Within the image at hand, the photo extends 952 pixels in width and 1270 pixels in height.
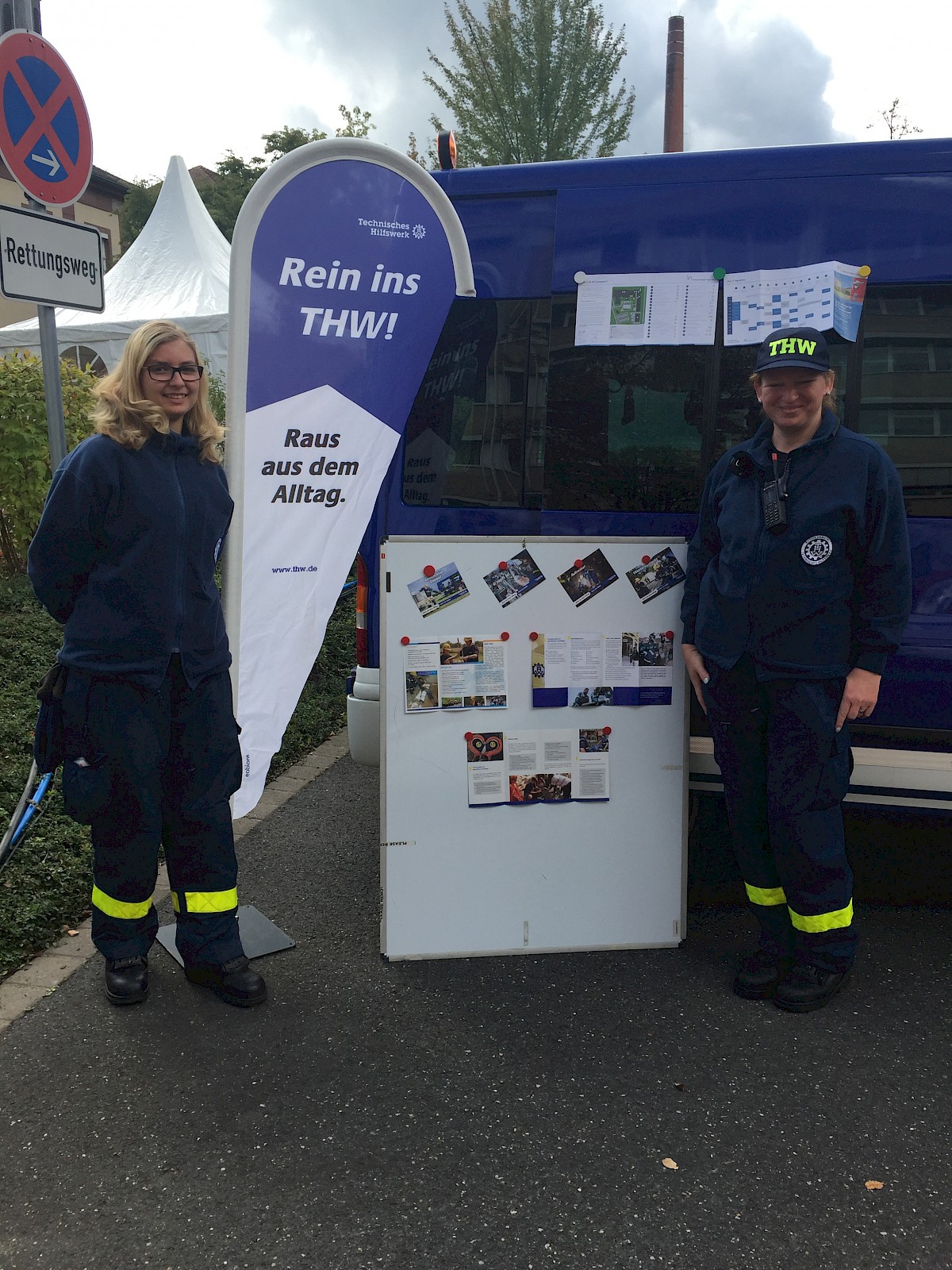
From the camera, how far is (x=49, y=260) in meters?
3.84

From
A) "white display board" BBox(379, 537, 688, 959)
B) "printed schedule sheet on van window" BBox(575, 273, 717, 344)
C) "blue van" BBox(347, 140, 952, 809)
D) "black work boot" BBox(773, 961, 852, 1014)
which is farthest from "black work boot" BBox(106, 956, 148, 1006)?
"printed schedule sheet on van window" BBox(575, 273, 717, 344)

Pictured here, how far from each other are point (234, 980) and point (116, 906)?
0.42 meters

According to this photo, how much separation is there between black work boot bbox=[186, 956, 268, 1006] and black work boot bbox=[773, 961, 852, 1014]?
1592 millimetres

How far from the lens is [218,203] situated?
979 inches

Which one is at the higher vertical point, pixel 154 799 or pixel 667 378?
pixel 667 378

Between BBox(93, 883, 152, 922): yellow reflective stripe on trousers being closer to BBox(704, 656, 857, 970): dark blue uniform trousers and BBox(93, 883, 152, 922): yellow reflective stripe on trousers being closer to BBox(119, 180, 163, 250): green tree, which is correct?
BBox(704, 656, 857, 970): dark blue uniform trousers

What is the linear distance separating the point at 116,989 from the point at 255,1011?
42cm

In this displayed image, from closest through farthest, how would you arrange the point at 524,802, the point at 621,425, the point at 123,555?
the point at 123,555, the point at 524,802, the point at 621,425

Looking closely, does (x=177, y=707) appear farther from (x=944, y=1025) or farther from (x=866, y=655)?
(x=944, y=1025)

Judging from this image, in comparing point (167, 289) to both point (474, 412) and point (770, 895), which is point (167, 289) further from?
point (770, 895)

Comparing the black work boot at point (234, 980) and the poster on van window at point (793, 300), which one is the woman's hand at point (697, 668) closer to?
the poster on van window at point (793, 300)

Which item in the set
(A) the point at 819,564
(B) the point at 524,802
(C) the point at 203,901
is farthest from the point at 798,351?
(C) the point at 203,901

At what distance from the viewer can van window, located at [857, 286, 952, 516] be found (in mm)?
3434

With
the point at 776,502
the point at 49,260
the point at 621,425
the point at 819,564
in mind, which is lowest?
the point at 819,564
